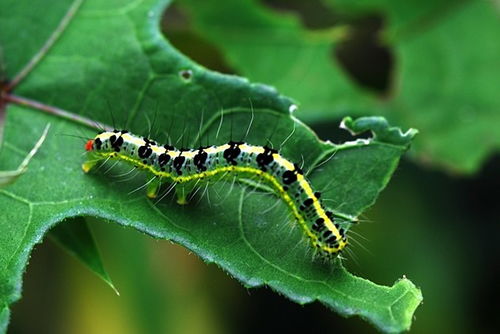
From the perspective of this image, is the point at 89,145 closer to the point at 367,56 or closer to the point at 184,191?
the point at 184,191

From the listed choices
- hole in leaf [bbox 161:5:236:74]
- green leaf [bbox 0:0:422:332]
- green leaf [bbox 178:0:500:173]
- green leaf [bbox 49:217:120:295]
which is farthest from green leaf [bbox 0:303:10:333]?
green leaf [bbox 178:0:500:173]

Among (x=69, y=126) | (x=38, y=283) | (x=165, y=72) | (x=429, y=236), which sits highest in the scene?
(x=165, y=72)

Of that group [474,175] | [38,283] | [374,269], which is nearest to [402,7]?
[474,175]

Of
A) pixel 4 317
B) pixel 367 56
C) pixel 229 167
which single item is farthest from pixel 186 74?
pixel 367 56

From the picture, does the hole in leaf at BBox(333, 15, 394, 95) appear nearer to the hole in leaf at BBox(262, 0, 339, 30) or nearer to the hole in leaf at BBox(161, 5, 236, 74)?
the hole in leaf at BBox(262, 0, 339, 30)

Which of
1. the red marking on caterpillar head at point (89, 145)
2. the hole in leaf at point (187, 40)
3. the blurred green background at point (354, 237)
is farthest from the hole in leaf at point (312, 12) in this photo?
the red marking on caterpillar head at point (89, 145)

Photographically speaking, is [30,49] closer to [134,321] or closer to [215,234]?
[215,234]
